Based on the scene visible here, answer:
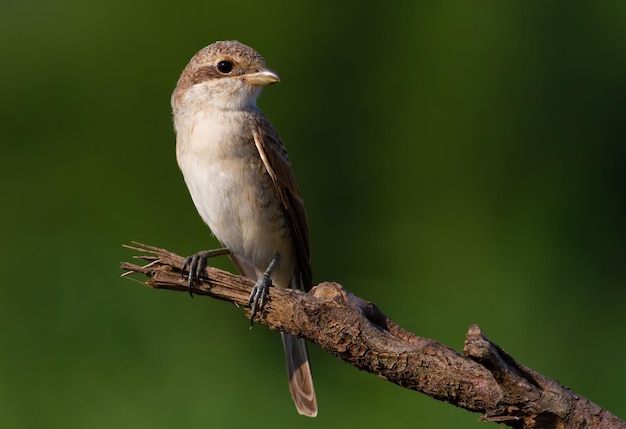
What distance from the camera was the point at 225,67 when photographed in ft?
13.9

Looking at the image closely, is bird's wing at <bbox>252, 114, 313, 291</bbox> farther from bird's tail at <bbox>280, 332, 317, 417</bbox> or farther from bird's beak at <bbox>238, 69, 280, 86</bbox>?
bird's tail at <bbox>280, 332, 317, 417</bbox>

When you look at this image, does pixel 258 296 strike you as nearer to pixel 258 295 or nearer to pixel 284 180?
pixel 258 295

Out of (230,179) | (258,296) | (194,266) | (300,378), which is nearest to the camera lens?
(258,296)

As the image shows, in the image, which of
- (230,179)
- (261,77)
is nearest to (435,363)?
(230,179)

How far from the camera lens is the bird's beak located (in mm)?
4137

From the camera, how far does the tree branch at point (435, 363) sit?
292cm

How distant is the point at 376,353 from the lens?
3113 mm

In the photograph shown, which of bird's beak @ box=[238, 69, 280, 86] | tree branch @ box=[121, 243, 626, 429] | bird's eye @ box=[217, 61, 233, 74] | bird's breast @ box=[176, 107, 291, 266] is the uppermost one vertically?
bird's eye @ box=[217, 61, 233, 74]

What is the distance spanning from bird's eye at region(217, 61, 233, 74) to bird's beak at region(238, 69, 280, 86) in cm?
6

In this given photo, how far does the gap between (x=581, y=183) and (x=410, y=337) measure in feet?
14.3

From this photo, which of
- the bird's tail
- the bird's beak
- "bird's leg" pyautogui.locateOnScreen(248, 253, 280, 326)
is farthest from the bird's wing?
"bird's leg" pyautogui.locateOnScreen(248, 253, 280, 326)

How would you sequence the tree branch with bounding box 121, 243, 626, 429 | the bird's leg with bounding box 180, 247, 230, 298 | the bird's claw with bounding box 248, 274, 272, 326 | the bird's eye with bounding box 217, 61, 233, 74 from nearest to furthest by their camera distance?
the tree branch with bounding box 121, 243, 626, 429 < the bird's claw with bounding box 248, 274, 272, 326 < the bird's leg with bounding box 180, 247, 230, 298 < the bird's eye with bounding box 217, 61, 233, 74

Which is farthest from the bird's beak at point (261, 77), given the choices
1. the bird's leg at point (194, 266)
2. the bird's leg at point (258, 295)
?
the bird's leg at point (258, 295)

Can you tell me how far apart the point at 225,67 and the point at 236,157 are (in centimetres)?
38
